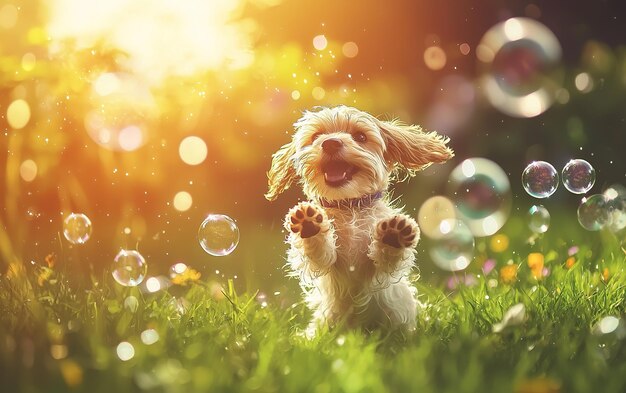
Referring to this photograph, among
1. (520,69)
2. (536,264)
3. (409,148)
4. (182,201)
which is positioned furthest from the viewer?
(182,201)

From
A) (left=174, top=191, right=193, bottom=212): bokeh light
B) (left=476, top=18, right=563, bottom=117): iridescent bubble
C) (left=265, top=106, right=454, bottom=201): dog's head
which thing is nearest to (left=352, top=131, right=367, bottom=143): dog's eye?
(left=265, top=106, right=454, bottom=201): dog's head

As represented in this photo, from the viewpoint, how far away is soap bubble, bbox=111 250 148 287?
15.0ft

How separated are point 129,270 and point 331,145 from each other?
1.62m

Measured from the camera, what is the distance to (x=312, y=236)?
12.3ft

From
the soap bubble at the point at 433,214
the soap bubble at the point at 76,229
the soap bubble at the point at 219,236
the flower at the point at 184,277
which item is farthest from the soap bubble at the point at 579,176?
the soap bubble at the point at 76,229

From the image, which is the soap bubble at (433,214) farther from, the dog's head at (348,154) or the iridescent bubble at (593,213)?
the iridescent bubble at (593,213)

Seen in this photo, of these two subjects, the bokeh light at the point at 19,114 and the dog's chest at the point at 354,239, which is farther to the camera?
the bokeh light at the point at 19,114

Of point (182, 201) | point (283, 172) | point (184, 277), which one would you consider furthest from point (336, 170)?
point (182, 201)

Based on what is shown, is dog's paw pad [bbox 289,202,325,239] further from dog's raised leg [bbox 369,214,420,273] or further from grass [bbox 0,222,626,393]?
grass [bbox 0,222,626,393]

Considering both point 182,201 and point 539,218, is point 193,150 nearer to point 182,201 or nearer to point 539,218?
point 182,201

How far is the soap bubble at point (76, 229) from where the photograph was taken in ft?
16.7

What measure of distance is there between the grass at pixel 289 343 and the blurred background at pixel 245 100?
142 cm

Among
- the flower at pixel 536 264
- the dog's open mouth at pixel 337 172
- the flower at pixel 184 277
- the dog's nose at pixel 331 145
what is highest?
the dog's nose at pixel 331 145

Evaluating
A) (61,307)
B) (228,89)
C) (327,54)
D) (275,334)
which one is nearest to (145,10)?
(228,89)
